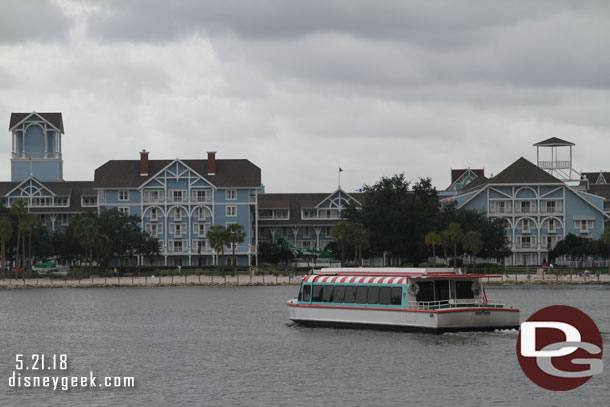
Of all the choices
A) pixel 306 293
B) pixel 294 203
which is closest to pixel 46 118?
pixel 294 203

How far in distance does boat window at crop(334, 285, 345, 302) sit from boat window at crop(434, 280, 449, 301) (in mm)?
5505

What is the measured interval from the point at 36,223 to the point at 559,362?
336ft

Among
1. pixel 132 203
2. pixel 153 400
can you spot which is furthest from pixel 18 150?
pixel 153 400

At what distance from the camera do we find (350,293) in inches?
2232

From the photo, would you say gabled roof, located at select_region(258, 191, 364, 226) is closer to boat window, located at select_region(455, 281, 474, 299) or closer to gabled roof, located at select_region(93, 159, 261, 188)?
gabled roof, located at select_region(93, 159, 261, 188)

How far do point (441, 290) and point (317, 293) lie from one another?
7745 mm

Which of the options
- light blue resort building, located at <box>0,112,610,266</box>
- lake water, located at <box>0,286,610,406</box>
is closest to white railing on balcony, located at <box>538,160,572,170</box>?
light blue resort building, located at <box>0,112,610,266</box>

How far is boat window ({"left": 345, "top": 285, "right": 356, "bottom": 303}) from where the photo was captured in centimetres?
5644

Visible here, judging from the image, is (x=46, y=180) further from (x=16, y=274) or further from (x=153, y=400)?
(x=153, y=400)

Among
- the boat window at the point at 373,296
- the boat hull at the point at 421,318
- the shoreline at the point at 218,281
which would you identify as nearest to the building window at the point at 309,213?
the shoreline at the point at 218,281

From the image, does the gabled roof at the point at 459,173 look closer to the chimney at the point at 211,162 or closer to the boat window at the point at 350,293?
the chimney at the point at 211,162

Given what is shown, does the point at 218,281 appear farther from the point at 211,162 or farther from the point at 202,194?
the point at 211,162

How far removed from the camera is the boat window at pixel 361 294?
2196 inches

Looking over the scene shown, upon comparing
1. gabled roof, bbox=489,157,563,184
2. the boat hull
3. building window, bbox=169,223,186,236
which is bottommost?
the boat hull
